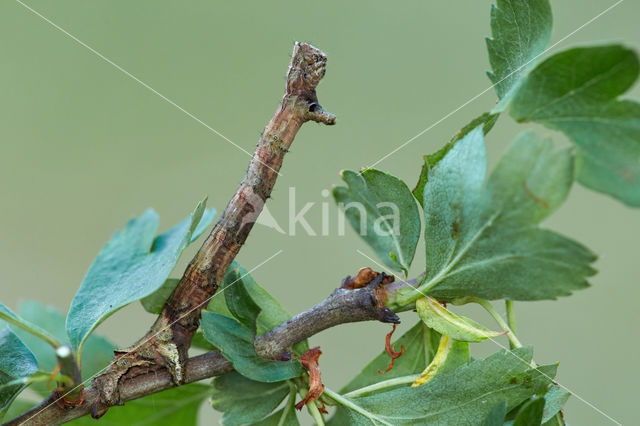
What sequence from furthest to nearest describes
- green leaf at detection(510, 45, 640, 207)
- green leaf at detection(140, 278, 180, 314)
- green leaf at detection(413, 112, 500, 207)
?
green leaf at detection(140, 278, 180, 314), green leaf at detection(413, 112, 500, 207), green leaf at detection(510, 45, 640, 207)

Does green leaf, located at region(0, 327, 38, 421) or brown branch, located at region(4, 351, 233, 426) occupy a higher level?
green leaf, located at region(0, 327, 38, 421)

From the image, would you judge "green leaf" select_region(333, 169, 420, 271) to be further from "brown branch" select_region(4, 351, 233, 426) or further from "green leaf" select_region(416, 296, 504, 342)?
"brown branch" select_region(4, 351, 233, 426)

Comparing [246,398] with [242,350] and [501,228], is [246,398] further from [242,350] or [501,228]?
[501,228]

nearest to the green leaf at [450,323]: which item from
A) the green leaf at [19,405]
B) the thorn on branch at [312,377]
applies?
the thorn on branch at [312,377]

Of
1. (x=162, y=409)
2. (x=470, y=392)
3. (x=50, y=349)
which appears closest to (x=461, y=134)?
(x=470, y=392)

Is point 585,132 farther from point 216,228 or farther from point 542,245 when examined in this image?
point 216,228

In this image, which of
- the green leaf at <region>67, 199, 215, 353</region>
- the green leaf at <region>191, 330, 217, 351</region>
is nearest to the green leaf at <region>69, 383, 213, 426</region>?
the green leaf at <region>191, 330, 217, 351</region>

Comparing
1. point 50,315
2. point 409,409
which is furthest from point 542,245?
point 50,315

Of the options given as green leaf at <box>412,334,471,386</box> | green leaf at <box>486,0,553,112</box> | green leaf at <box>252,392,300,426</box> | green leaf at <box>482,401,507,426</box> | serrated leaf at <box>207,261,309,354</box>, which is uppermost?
green leaf at <box>486,0,553,112</box>
